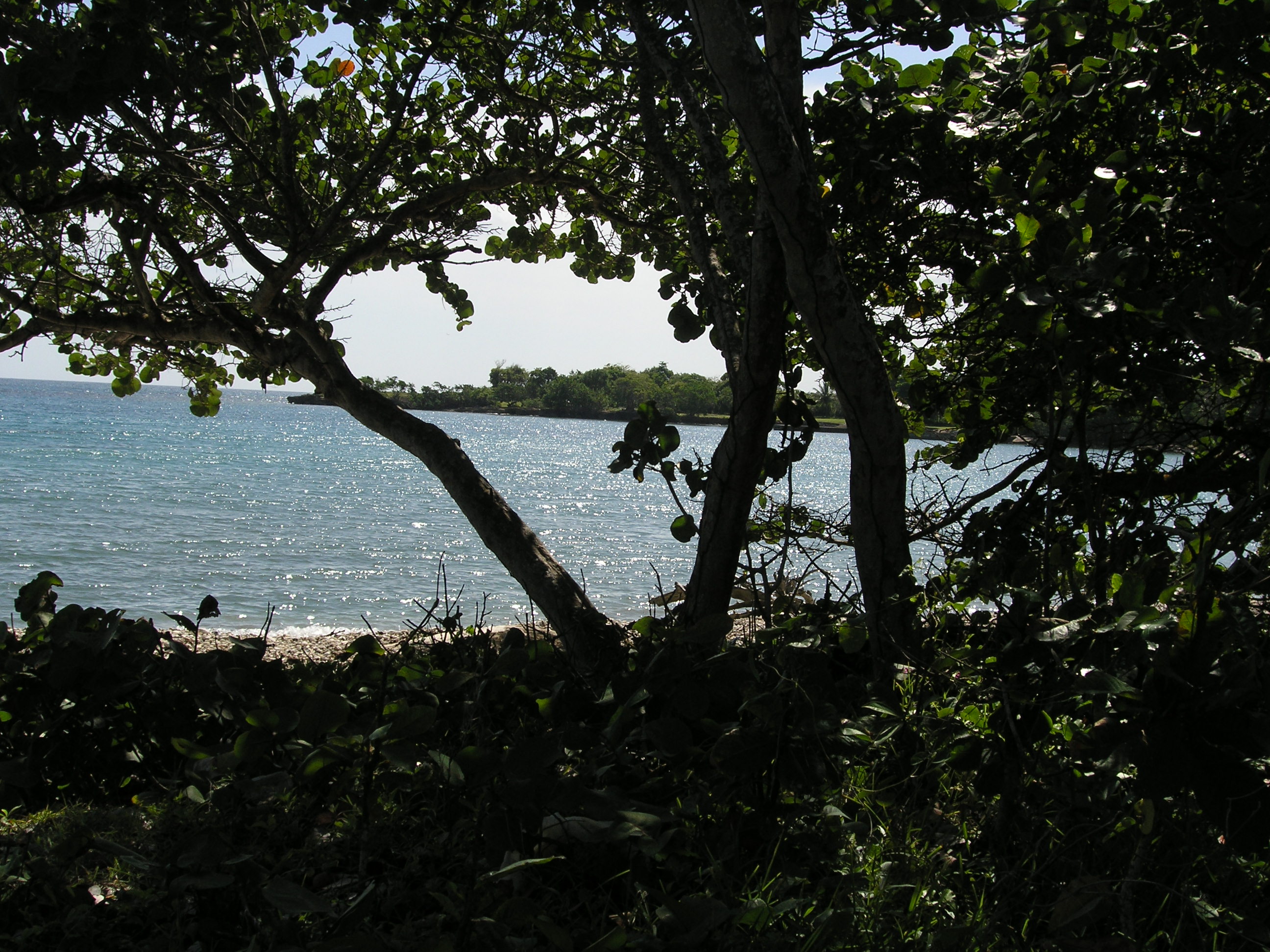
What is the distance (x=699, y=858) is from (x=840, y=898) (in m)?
0.36

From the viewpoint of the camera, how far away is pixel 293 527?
78.1 ft

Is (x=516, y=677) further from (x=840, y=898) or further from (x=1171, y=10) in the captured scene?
(x=1171, y=10)

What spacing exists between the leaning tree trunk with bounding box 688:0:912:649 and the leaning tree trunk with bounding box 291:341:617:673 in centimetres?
103

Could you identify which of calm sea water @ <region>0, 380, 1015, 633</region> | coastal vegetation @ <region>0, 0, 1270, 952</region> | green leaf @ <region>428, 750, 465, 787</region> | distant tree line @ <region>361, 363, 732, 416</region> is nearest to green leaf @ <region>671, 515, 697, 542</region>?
coastal vegetation @ <region>0, 0, 1270, 952</region>

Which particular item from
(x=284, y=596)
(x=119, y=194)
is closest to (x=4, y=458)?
(x=284, y=596)

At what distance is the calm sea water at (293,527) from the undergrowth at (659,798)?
186 centimetres

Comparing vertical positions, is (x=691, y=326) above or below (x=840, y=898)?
above

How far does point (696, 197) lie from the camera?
407 cm

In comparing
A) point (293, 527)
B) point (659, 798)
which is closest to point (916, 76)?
point (659, 798)

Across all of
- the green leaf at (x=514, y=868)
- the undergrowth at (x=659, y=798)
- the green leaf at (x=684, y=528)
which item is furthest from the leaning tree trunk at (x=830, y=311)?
the green leaf at (x=514, y=868)

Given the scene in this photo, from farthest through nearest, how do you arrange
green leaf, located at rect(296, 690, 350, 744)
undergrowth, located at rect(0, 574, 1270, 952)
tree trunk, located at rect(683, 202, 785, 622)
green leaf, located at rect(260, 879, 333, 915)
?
tree trunk, located at rect(683, 202, 785, 622), green leaf, located at rect(296, 690, 350, 744), undergrowth, located at rect(0, 574, 1270, 952), green leaf, located at rect(260, 879, 333, 915)

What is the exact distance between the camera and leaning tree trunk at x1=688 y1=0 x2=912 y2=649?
2.72 m

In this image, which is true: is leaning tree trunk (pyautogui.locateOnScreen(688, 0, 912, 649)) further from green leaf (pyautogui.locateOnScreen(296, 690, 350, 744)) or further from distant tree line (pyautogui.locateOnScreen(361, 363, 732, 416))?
distant tree line (pyautogui.locateOnScreen(361, 363, 732, 416))

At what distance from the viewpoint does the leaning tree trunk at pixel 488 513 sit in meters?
3.46
